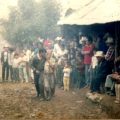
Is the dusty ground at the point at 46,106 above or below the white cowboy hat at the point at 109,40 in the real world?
below

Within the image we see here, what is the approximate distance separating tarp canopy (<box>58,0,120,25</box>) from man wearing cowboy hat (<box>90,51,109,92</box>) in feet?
2.90

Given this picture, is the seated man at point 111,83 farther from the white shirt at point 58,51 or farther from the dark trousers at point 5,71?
the dark trousers at point 5,71

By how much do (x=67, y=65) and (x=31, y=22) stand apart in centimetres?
266

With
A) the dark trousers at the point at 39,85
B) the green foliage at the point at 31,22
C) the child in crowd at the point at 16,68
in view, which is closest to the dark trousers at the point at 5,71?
the child in crowd at the point at 16,68

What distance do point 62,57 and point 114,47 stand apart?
6.66ft

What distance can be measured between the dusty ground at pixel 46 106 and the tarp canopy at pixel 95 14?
6.53 ft

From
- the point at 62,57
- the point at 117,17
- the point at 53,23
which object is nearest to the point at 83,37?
the point at 62,57

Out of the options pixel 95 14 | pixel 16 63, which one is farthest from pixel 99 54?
pixel 16 63

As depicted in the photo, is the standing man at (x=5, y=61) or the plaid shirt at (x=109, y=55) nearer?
the plaid shirt at (x=109, y=55)

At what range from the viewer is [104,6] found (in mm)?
11250

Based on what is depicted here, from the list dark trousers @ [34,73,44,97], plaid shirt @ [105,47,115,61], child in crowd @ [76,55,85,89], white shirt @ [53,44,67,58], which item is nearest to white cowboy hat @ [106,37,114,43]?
plaid shirt @ [105,47,115,61]

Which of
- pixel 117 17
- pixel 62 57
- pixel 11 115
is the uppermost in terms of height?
pixel 117 17

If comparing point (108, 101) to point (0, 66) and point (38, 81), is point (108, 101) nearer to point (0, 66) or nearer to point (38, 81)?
point (38, 81)

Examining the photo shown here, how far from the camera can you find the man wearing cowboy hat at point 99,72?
10.5 meters
